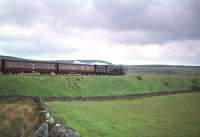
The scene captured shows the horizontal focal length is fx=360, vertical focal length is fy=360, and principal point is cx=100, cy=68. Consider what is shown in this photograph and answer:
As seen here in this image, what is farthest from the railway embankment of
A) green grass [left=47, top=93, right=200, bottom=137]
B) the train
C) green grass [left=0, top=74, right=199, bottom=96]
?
the train

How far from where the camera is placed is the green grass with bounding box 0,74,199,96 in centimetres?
5968

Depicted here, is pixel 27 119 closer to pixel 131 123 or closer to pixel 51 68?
pixel 131 123

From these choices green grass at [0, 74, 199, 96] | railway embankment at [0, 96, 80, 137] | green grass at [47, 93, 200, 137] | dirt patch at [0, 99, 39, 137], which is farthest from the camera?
green grass at [0, 74, 199, 96]

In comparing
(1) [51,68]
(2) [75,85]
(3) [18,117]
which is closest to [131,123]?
(3) [18,117]

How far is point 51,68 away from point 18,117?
3638 cm

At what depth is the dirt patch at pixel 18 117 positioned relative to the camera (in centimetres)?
3731

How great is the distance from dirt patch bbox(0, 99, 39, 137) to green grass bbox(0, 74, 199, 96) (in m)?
10.4

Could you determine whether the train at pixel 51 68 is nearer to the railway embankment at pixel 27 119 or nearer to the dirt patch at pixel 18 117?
the railway embankment at pixel 27 119

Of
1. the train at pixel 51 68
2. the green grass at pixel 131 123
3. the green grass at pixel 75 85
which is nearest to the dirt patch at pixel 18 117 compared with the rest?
the green grass at pixel 131 123

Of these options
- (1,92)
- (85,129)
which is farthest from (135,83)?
(85,129)

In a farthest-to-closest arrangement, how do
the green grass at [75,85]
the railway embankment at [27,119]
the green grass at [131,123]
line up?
the green grass at [75,85] → the green grass at [131,123] → the railway embankment at [27,119]

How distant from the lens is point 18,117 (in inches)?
1612

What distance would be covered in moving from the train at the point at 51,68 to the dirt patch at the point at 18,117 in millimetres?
19345

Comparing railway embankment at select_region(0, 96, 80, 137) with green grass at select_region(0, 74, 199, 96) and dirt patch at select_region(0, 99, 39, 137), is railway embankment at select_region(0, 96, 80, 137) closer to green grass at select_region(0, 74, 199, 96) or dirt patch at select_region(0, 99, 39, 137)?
dirt patch at select_region(0, 99, 39, 137)
